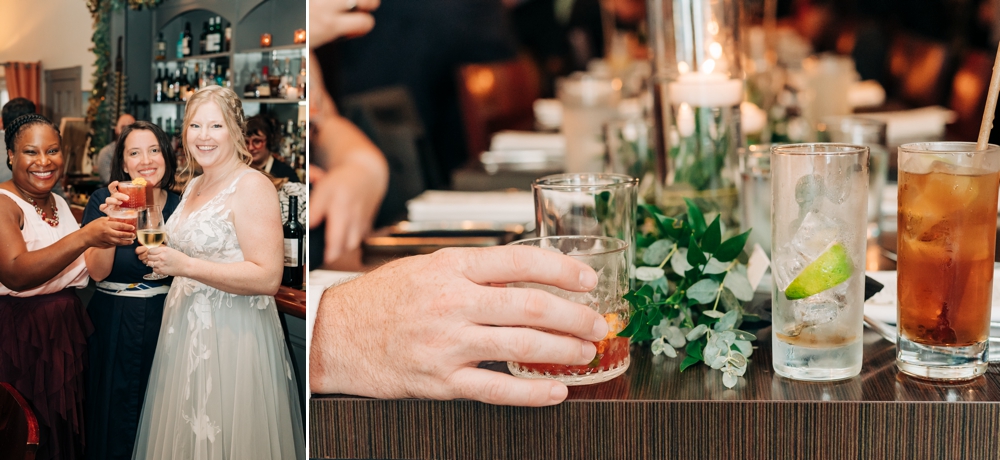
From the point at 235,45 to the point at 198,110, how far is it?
12 cm

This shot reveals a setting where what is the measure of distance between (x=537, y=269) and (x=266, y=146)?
0.55m

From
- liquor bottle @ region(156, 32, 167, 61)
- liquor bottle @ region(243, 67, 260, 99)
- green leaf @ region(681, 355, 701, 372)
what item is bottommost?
green leaf @ region(681, 355, 701, 372)

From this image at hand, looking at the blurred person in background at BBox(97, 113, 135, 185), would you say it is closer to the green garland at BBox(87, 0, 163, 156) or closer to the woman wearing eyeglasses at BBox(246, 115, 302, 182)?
the green garland at BBox(87, 0, 163, 156)

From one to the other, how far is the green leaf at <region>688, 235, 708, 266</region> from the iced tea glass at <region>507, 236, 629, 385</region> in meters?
0.12

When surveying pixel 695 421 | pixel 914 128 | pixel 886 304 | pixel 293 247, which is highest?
pixel 914 128

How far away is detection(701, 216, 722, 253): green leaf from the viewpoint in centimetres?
101

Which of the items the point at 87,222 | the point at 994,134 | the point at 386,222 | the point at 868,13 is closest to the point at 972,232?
the point at 87,222

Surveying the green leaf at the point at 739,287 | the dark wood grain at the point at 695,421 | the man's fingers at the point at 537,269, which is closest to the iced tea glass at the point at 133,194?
the dark wood grain at the point at 695,421

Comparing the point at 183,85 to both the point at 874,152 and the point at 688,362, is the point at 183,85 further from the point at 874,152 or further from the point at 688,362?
the point at 874,152

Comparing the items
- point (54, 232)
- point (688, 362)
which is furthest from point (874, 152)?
point (54, 232)

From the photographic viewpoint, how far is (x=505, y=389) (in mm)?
877

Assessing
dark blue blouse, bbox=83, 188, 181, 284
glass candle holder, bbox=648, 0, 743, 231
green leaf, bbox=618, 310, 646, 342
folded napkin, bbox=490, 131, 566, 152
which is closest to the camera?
green leaf, bbox=618, 310, 646, 342

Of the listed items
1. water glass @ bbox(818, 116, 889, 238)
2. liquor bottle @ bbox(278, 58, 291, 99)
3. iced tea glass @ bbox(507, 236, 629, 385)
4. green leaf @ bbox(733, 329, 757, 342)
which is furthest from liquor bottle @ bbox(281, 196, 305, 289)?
water glass @ bbox(818, 116, 889, 238)

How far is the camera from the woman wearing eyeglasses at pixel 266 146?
3.94ft
